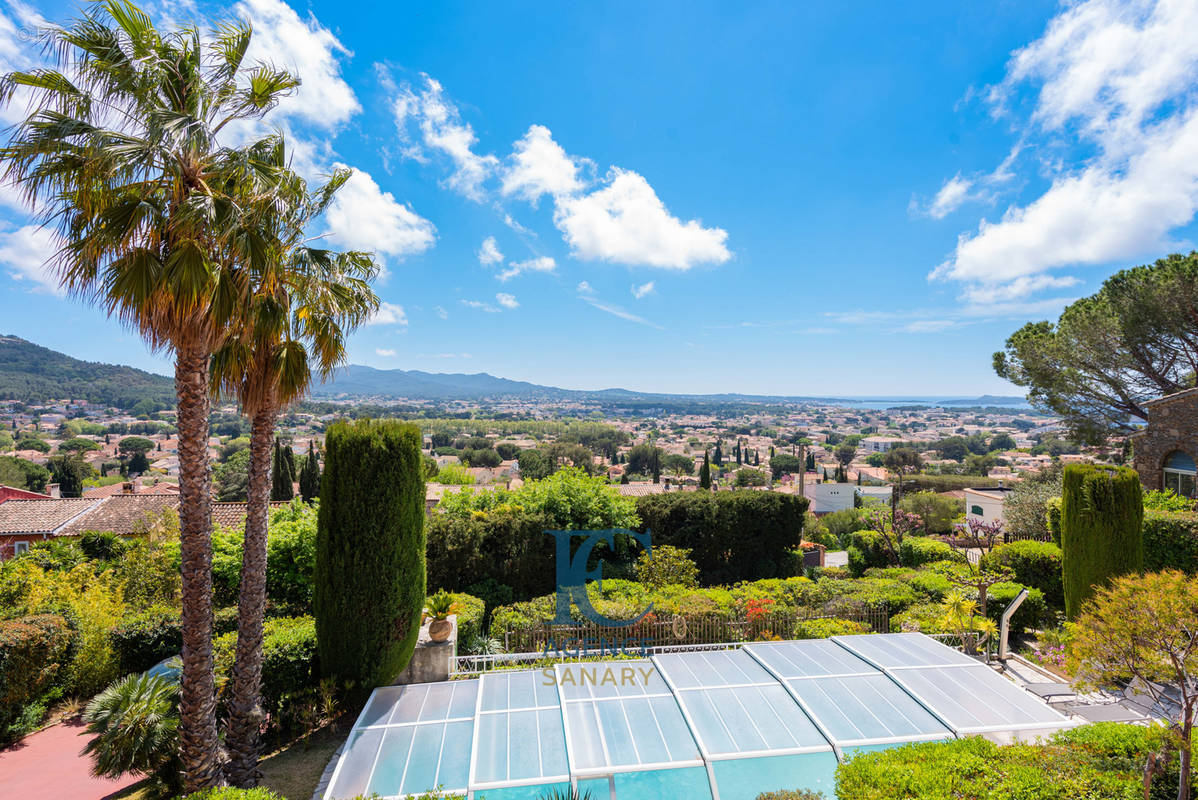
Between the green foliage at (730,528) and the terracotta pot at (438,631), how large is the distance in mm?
8666

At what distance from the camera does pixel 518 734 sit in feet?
17.0

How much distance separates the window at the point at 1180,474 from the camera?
13.6m

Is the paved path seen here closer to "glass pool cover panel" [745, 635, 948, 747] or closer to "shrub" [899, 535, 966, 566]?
"glass pool cover panel" [745, 635, 948, 747]

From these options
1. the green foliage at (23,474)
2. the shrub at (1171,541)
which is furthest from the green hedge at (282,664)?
the green foliage at (23,474)

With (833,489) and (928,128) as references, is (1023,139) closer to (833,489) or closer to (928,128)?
(928,128)

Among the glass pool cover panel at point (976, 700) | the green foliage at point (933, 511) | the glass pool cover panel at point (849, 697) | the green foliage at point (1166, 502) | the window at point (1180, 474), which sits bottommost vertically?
the green foliage at point (933, 511)

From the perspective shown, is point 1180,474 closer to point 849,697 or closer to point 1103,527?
point 1103,527

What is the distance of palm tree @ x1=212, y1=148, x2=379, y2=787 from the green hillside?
103m

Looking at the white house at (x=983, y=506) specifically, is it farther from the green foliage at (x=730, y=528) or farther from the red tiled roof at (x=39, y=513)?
the red tiled roof at (x=39, y=513)

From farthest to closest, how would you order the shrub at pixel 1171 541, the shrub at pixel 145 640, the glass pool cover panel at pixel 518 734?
the shrub at pixel 1171 541
the shrub at pixel 145 640
the glass pool cover panel at pixel 518 734

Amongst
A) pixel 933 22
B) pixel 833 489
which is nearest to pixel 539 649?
pixel 933 22

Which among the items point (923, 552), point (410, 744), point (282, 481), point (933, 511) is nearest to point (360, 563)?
point (410, 744)

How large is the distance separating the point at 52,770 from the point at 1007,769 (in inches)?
433

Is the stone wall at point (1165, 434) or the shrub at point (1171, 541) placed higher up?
the stone wall at point (1165, 434)
